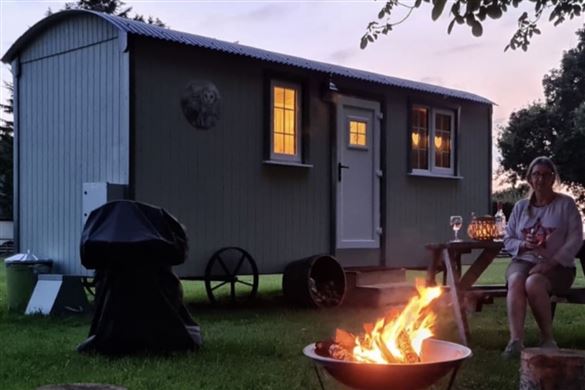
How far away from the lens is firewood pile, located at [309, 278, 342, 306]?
7.39m

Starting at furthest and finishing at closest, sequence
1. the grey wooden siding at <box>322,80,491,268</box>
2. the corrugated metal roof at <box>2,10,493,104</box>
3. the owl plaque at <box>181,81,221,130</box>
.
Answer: the grey wooden siding at <box>322,80,491,268</box>
the owl plaque at <box>181,81,221,130</box>
the corrugated metal roof at <box>2,10,493,104</box>

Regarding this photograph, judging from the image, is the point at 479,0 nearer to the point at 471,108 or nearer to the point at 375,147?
the point at 375,147

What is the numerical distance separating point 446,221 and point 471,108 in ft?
5.00

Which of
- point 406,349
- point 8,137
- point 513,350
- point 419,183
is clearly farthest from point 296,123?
point 8,137

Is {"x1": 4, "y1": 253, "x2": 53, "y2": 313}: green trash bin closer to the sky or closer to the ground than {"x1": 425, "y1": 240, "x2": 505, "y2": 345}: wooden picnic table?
closer to the ground

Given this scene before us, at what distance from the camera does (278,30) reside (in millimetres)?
11633

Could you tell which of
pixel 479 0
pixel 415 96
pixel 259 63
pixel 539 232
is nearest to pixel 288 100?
pixel 259 63

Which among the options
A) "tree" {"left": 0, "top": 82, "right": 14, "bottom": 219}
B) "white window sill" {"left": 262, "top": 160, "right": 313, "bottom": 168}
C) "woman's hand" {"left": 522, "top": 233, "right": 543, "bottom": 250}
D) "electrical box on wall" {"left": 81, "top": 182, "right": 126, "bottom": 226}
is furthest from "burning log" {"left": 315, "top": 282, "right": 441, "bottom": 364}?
"tree" {"left": 0, "top": 82, "right": 14, "bottom": 219}

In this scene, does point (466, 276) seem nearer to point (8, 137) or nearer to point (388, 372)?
point (388, 372)

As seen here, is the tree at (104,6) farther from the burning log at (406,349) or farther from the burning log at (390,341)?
the burning log at (406,349)

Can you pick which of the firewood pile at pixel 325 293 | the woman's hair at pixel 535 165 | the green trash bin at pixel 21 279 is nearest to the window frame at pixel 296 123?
the firewood pile at pixel 325 293

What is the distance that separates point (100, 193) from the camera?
6398mm

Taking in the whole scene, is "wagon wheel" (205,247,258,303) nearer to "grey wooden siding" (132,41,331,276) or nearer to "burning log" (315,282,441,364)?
"grey wooden siding" (132,41,331,276)

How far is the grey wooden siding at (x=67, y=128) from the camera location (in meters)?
6.59
